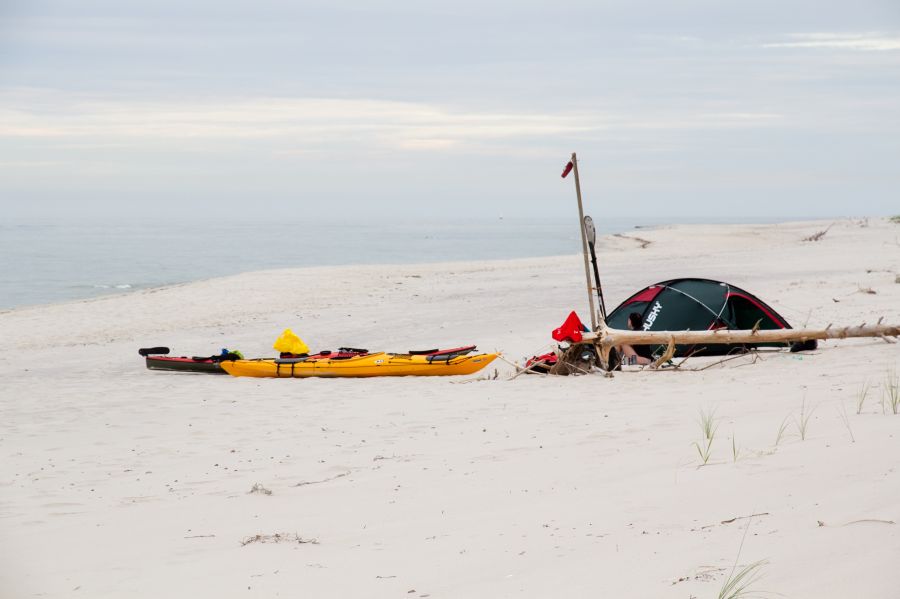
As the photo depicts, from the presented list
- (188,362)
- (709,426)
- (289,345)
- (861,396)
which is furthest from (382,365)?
(861,396)

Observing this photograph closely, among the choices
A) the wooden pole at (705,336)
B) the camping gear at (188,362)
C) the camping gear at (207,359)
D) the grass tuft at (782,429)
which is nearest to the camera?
the grass tuft at (782,429)

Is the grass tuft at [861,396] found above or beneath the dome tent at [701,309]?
beneath

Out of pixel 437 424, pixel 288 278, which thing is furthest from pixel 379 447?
pixel 288 278

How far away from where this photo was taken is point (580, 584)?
401 centimetres

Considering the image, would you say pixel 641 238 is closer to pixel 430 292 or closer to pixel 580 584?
pixel 430 292

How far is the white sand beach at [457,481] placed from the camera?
422cm

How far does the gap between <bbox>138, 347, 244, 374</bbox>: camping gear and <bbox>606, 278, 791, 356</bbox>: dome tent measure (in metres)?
6.33

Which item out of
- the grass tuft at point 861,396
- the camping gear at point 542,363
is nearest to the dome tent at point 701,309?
the camping gear at point 542,363

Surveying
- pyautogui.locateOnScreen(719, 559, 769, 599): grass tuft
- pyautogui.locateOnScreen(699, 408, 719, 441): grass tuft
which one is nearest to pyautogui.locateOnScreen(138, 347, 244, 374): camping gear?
pyautogui.locateOnScreen(699, 408, 719, 441): grass tuft

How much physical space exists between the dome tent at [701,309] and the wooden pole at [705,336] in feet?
2.19

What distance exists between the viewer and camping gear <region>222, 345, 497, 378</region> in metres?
11.9

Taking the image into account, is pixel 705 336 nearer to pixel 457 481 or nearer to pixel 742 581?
pixel 457 481

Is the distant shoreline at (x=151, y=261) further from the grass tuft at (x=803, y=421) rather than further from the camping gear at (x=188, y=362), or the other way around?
the grass tuft at (x=803, y=421)

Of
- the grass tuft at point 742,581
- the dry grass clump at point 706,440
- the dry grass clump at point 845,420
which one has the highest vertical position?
the dry grass clump at point 845,420
